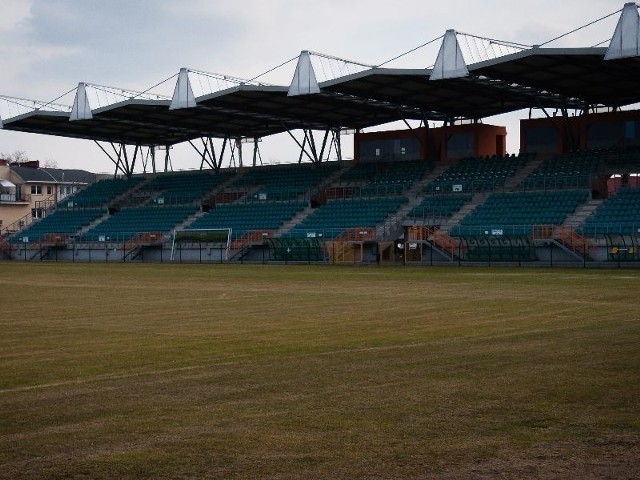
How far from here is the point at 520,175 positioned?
60.7 m

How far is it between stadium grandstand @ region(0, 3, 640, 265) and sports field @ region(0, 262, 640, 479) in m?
28.6

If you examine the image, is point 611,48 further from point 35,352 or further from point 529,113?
point 35,352

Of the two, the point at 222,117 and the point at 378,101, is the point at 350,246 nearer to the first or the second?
the point at 378,101

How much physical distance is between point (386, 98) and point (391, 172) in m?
10.2

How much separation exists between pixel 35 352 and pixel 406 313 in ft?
29.7

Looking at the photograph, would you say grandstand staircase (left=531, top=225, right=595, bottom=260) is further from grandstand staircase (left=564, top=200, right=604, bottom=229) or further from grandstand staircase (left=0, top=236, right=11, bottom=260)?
grandstand staircase (left=0, top=236, right=11, bottom=260)

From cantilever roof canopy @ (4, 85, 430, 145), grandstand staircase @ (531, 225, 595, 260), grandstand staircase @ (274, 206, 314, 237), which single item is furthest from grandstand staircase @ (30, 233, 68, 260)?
grandstand staircase @ (531, 225, 595, 260)

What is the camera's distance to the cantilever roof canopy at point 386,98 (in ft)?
157

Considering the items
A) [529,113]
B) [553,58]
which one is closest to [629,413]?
[553,58]

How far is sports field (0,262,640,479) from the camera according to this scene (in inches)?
301

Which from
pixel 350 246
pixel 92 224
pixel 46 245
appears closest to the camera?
pixel 350 246

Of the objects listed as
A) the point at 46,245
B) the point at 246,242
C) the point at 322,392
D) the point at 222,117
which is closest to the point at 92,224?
the point at 46,245

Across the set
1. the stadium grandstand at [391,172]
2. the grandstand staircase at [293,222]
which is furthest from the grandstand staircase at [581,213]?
the grandstand staircase at [293,222]

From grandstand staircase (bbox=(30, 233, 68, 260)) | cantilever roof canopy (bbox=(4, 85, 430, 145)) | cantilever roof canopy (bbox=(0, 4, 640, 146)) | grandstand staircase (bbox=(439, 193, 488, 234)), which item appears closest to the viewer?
cantilever roof canopy (bbox=(0, 4, 640, 146))
